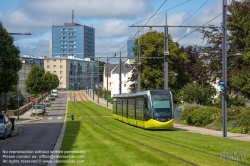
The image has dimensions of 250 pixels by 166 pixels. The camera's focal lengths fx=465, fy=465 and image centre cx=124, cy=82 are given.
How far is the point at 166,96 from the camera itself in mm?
33625

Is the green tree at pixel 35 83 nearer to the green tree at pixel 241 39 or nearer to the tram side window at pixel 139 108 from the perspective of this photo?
the green tree at pixel 241 39

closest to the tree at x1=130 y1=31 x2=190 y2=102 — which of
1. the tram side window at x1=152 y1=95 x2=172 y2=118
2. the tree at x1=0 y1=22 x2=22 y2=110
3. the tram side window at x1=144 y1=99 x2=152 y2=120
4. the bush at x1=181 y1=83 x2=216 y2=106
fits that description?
the bush at x1=181 y1=83 x2=216 y2=106

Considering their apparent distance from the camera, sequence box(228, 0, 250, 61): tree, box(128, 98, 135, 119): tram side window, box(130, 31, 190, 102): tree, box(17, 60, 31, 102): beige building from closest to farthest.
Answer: box(228, 0, 250, 61): tree, box(128, 98, 135, 119): tram side window, box(130, 31, 190, 102): tree, box(17, 60, 31, 102): beige building

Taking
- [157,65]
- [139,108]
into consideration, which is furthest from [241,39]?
[157,65]

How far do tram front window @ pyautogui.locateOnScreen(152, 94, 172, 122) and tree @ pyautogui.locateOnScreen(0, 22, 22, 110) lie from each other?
481 inches

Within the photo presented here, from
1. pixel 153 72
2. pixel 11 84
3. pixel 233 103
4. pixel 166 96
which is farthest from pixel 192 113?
pixel 153 72

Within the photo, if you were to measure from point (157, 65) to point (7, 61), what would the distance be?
1252 inches

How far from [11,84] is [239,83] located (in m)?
18.6

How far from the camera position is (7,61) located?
3722 cm

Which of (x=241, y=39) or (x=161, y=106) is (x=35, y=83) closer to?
(x=241, y=39)

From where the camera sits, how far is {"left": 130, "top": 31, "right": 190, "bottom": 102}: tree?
6512 cm

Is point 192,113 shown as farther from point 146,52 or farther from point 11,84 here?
point 146,52

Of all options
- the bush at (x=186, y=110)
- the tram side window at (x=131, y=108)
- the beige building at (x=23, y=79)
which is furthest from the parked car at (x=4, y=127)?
the beige building at (x=23, y=79)

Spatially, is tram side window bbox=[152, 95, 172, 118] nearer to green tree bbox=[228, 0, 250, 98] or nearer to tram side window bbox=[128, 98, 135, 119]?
green tree bbox=[228, 0, 250, 98]
